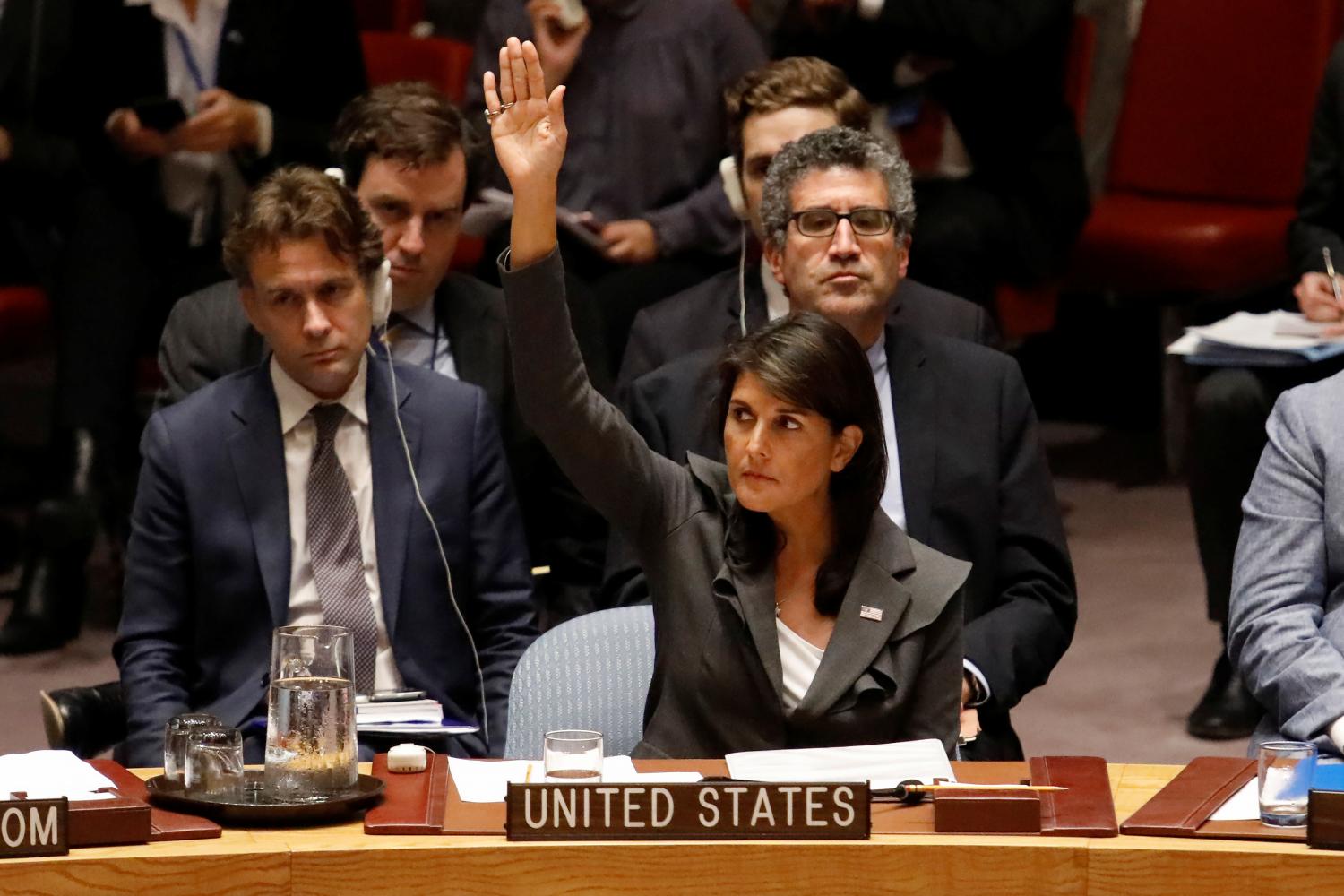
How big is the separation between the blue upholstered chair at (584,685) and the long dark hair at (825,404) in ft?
0.78

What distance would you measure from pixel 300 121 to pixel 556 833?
9.28 feet

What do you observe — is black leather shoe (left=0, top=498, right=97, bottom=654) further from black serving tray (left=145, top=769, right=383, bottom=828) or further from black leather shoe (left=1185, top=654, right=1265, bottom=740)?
black serving tray (left=145, top=769, right=383, bottom=828)

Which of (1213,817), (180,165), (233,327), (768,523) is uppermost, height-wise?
(180,165)

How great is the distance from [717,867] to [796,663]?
521 mm

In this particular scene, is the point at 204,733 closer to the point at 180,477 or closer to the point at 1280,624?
the point at 180,477

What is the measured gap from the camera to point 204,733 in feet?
7.42

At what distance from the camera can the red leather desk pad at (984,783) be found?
7.18 feet

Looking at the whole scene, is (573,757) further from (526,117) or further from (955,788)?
(526,117)

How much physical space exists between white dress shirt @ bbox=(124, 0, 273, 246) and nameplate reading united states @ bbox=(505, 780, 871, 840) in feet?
9.12

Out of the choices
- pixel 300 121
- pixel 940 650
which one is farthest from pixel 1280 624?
pixel 300 121

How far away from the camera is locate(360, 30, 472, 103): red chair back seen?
532 centimetres

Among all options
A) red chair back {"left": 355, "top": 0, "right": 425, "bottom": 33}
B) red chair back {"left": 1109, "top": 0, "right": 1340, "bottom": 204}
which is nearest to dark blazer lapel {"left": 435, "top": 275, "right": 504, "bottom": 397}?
red chair back {"left": 355, "top": 0, "right": 425, "bottom": 33}

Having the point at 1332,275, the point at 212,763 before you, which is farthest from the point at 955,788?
the point at 1332,275

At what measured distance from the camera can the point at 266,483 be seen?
320 cm
